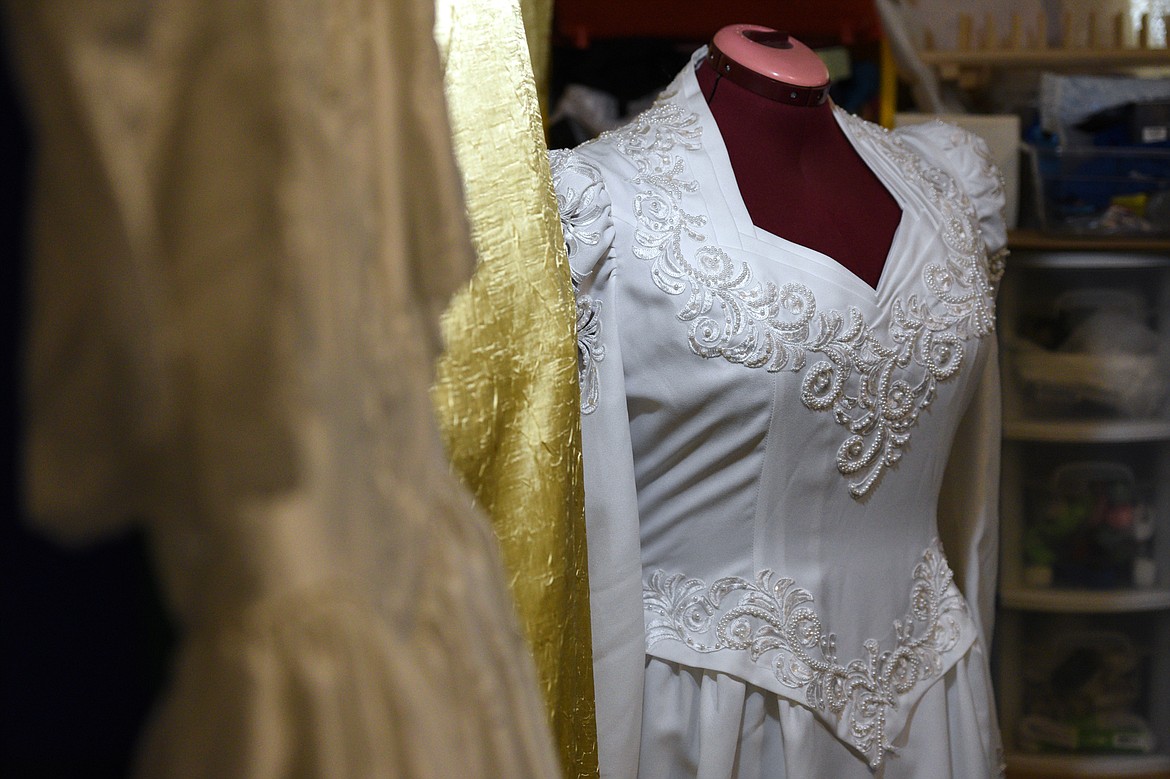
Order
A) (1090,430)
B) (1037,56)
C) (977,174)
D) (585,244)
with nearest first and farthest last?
1. (585,244)
2. (977,174)
3. (1037,56)
4. (1090,430)

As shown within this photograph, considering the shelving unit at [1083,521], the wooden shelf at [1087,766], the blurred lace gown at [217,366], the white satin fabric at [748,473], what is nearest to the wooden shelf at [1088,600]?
the shelving unit at [1083,521]

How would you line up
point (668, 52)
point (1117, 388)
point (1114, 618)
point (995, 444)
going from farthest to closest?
1. point (1114, 618)
2. point (1117, 388)
3. point (668, 52)
4. point (995, 444)

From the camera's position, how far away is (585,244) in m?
0.90

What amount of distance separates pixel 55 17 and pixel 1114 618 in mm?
2424

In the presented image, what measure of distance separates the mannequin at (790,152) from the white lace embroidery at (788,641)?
31cm

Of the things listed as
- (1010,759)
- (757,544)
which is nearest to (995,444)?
(757,544)

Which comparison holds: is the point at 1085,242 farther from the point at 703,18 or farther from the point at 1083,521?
the point at 703,18

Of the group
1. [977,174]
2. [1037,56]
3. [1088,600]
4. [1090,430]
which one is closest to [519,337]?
[977,174]

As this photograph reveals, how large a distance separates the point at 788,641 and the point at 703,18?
3.99 feet

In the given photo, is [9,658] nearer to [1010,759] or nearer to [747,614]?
[747,614]

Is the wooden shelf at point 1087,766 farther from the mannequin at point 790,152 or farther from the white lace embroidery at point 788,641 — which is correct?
the mannequin at point 790,152

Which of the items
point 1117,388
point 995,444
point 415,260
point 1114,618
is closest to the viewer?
point 415,260

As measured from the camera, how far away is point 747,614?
926 millimetres

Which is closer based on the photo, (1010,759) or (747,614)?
(747,614)
